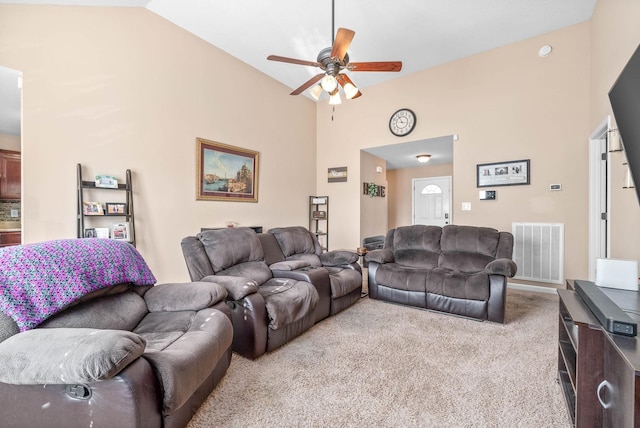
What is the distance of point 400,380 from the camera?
5.79ft

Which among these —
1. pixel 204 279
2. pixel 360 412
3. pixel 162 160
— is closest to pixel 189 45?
pixel 162 160

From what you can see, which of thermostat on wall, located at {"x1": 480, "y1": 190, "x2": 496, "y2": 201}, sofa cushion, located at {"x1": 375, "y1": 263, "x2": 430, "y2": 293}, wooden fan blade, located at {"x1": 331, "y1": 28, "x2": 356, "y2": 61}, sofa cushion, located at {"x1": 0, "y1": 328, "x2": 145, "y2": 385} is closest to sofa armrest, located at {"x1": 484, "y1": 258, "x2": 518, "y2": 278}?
sofa cushion, located at {"x1": 375, "y1": 263, "x2": 430, "y2": 293}

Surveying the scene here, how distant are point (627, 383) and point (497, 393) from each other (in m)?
0.85

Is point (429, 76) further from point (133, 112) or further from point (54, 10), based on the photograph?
point (54, 10)

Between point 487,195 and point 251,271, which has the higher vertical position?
point 487,195

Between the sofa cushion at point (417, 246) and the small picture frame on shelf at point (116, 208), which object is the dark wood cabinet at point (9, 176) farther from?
the sofa cushion at point (417, 246)

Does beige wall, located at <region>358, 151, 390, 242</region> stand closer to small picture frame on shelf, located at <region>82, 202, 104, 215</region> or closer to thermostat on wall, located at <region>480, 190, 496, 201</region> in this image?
thermostat on wall, located at <region>480, 190, 496, 201</region>

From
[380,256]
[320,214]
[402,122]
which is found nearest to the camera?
[380,256]

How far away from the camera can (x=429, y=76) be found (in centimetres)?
457

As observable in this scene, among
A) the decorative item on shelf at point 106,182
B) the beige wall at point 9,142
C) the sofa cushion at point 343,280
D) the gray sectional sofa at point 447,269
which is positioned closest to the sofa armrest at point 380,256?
the gray sectional sofa at point 447,269

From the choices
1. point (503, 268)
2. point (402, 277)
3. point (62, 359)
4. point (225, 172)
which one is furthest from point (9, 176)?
point (503, 268)

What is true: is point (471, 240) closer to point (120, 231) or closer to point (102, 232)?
point (120, 231)

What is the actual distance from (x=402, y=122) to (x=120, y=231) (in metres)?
4.41

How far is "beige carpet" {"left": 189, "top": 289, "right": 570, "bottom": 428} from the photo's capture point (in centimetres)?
145
